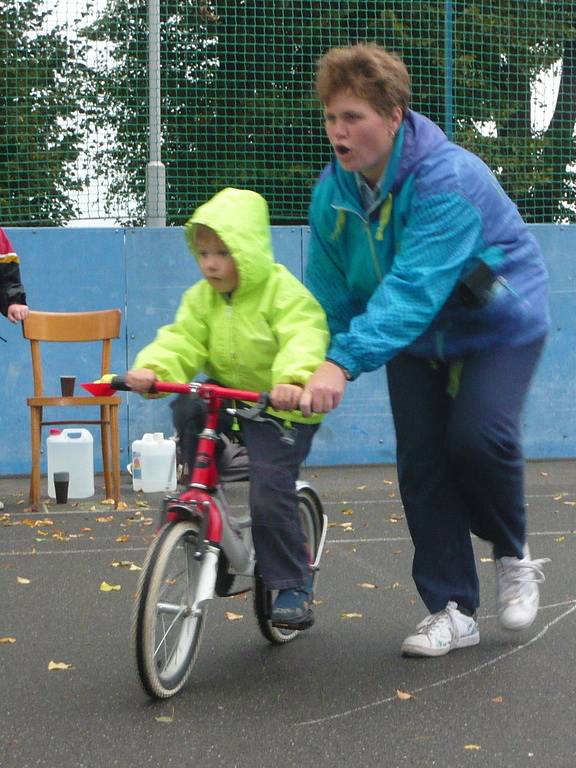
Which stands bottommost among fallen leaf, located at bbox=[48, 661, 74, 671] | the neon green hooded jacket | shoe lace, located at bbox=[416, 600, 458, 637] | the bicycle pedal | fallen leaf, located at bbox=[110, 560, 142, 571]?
fallen leaf, located at bbox=[110, 560, 142, 571]

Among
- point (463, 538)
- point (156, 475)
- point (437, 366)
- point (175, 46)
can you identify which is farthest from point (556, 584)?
point (175, 46)

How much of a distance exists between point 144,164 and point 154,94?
51 cm

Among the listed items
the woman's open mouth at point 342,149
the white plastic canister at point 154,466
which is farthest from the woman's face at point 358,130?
the white plastic canister at point 154,466

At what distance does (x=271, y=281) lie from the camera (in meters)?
4.30

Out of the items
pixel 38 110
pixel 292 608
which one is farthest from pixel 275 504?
pixel 38 110

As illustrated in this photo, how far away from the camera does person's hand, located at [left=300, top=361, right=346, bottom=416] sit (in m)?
3.76

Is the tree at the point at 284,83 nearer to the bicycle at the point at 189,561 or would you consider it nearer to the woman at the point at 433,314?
the woman at the point at 433,314

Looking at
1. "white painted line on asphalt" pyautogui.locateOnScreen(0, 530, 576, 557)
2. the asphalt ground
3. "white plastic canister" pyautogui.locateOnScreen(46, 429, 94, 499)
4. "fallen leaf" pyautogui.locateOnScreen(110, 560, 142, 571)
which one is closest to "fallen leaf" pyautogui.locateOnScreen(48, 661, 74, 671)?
the asphalt ground

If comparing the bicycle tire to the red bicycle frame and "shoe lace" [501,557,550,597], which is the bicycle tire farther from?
"shoe lace" [501,557,550,597]

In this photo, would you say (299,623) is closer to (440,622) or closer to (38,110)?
(440,622)

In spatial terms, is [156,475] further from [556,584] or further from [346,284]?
[346,284]

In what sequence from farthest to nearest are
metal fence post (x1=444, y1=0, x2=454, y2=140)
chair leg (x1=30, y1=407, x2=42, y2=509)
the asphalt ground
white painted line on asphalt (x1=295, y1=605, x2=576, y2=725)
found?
metal fence post (x1=444, y1=0, x2=454, y2=140), chair leg (x1=30, y1=407, x2=42, y2=509), white painted line on asphalt (x1=295, y1=605, x2=576, y2=725), the asphalt ground

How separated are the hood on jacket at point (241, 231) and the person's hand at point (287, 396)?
0.56 meters

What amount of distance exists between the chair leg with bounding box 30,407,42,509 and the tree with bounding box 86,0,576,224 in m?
2.22
